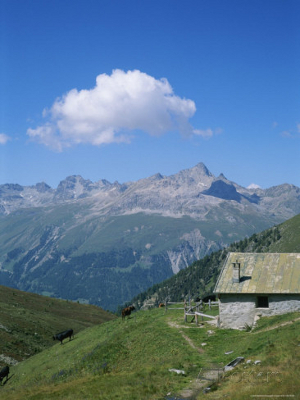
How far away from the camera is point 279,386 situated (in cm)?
2145

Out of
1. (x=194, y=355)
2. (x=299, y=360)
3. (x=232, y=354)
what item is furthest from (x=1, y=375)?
(x=299, y=360)

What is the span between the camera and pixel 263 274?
4800cm

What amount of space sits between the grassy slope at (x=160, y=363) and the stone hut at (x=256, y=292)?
2.16 meters

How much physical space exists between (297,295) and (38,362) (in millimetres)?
33057

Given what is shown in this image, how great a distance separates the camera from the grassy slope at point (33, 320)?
62688 mm

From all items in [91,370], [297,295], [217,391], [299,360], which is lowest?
[91,370]

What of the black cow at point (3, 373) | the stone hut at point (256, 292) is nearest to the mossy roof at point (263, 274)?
the stone hut at point (256, 292)

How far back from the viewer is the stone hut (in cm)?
4434

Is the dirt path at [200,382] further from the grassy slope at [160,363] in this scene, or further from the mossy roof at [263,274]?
the mossy roof at [263,274]

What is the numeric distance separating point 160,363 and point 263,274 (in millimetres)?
20245

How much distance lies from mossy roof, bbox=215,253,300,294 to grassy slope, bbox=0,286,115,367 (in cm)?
3332

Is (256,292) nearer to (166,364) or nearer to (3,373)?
(166,364)

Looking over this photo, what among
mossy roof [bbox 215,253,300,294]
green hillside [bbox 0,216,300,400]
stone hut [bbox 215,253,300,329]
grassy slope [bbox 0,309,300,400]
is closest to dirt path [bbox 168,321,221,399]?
green hillside [bbox 0,216,300,400]

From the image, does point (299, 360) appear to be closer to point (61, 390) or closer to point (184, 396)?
point (184, 396)
